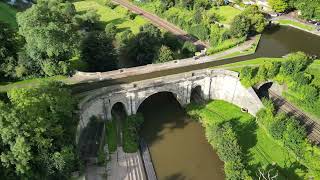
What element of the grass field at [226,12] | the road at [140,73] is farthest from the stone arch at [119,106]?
the grass field at [226,12]

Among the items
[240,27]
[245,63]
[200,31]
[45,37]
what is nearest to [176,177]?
[245,63]

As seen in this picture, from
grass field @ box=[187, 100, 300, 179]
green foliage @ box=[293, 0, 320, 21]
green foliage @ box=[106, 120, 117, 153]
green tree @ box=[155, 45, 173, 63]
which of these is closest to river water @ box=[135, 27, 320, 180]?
grass field @ box=[187, 100, 300, 179]

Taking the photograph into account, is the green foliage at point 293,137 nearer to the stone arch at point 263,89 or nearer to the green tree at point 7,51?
the stone arch at point 263,89

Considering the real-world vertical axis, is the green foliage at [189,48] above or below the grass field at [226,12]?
below

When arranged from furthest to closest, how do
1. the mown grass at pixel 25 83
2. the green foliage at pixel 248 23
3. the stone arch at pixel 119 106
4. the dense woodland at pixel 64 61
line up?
1. the green foliage at pixel 248 23
2. the stone arch at pixel 119 106
3. the mown grass at pixel 25 83
4. the dense woodland at pixel 64 61

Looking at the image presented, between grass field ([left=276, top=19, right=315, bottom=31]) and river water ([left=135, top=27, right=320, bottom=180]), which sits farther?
grass field ([left=276, top=19, right=315, bottom=31])

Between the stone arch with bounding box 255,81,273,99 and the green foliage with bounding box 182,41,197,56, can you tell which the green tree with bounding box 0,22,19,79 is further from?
the stone arch with bounding box 255,81,273,99

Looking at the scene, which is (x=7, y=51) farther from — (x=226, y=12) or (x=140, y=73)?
(x=226, y=12)

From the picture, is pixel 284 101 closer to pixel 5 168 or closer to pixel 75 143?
pixel 75 143
